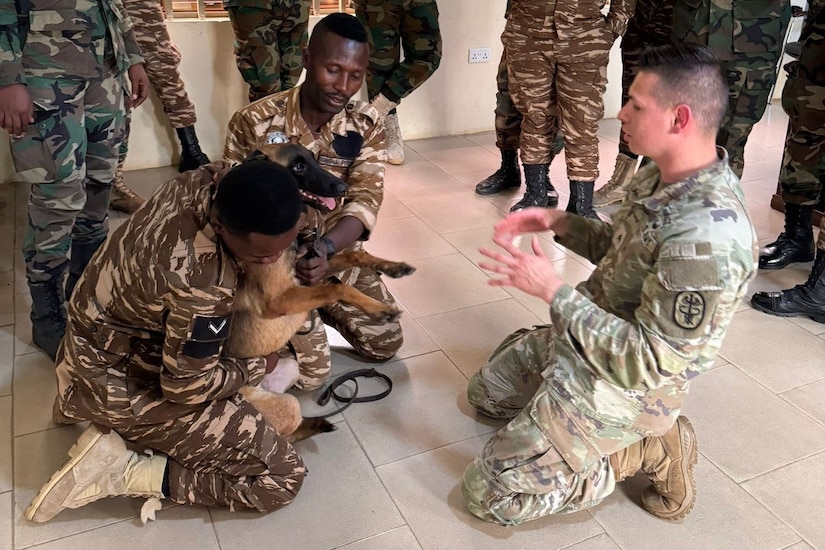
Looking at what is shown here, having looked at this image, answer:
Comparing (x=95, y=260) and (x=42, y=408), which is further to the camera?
(x=42, y=408)

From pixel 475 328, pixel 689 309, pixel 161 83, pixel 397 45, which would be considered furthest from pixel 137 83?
pixel 689 309

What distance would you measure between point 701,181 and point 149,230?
1.25 m

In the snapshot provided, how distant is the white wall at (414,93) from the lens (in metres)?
4.02

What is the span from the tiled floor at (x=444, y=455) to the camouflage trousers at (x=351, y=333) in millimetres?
93

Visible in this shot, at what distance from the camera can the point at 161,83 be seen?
3.76 meters

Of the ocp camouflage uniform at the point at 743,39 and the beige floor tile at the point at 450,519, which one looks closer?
the beige floor tile at the point at 450,519

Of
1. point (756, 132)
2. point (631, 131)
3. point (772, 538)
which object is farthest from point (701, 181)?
point (756, 132)

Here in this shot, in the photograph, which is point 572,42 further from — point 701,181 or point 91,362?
point 91,362

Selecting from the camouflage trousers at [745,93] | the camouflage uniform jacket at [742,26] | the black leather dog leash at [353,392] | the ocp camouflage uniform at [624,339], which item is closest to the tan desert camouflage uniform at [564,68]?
the camouflage uniform jacket at [742,26]

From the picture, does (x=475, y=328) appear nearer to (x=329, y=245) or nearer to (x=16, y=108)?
(x=329, y=245)

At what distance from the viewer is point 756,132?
5039 millimetres

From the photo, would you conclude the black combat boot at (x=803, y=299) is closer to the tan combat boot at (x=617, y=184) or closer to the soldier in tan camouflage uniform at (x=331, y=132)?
the tan combat boot at (x=617, y=184)

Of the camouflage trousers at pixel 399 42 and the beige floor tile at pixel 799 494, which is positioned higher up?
the camouflage trousers at pixel 399 42

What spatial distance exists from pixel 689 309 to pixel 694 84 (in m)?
0.51
